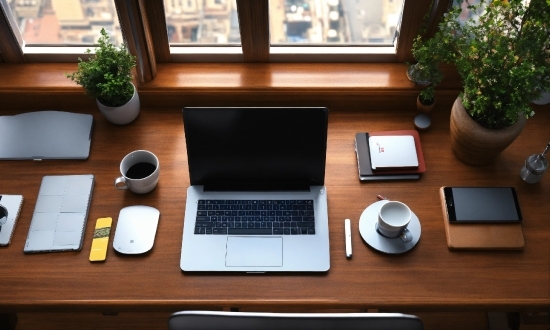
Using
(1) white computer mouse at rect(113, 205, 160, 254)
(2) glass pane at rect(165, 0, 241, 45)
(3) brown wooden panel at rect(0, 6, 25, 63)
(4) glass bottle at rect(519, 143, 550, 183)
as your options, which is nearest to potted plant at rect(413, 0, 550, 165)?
(4) glass bottle at rect(519, 143, 550, 183)

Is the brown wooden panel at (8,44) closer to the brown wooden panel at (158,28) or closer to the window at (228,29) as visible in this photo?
the window at (228,29)

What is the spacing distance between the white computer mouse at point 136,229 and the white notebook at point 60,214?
11 cm

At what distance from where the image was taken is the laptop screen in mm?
1520

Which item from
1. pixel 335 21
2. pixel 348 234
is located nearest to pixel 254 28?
pixel 335 21

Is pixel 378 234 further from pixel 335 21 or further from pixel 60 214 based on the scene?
pixel 60 214

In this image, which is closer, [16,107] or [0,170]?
[0,170]

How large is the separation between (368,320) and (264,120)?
599 millimetres

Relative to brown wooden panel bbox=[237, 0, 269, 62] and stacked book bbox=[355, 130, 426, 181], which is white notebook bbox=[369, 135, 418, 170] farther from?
brown wooden panel bbox=[237, 0, 269, 62]

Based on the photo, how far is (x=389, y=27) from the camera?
189 centimetres

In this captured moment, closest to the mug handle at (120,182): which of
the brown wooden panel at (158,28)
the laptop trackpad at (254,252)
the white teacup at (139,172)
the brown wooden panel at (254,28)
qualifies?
the white teacup at (139,172)

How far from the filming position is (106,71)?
1.73 metres

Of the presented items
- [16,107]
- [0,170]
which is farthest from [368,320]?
[16,107]

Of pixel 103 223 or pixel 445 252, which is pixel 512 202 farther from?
pixel 103 223

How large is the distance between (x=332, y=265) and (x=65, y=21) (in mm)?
1173
